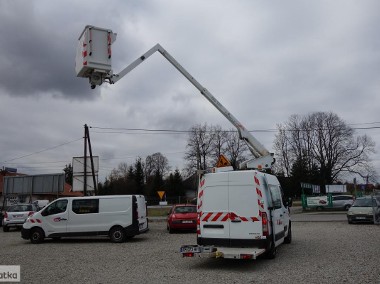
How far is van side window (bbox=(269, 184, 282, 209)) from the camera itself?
11164 mm

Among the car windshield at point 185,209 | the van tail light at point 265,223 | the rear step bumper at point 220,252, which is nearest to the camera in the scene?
the rear step bumper at point 220,252

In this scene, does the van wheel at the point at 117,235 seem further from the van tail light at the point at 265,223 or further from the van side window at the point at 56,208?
the van tail light at the point at 265,223

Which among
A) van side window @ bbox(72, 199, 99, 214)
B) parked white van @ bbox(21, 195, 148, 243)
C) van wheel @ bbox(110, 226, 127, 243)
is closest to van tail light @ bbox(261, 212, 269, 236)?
parked white van @ bbox(21, 195, 148, 243)

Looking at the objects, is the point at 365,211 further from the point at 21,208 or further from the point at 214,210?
the point at 21,208

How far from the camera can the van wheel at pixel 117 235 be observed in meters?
15.9

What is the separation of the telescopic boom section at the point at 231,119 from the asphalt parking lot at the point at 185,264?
3.19 m

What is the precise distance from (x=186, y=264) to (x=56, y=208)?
8.18 metres

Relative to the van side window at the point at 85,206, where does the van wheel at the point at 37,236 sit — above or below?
below

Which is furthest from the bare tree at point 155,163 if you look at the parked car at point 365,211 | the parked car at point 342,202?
the parked car at point 365,211

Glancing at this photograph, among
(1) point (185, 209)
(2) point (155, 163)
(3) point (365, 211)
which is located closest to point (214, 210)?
(1) point (185, 209)

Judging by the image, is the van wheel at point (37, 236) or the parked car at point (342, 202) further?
the parked car at point (342, 202)

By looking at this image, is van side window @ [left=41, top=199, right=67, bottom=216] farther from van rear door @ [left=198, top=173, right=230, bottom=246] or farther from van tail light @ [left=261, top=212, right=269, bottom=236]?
van tail light @ [left=261, top=212, right=269, bottom=236]

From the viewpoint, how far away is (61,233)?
1633cm

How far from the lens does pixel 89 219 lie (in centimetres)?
1623
